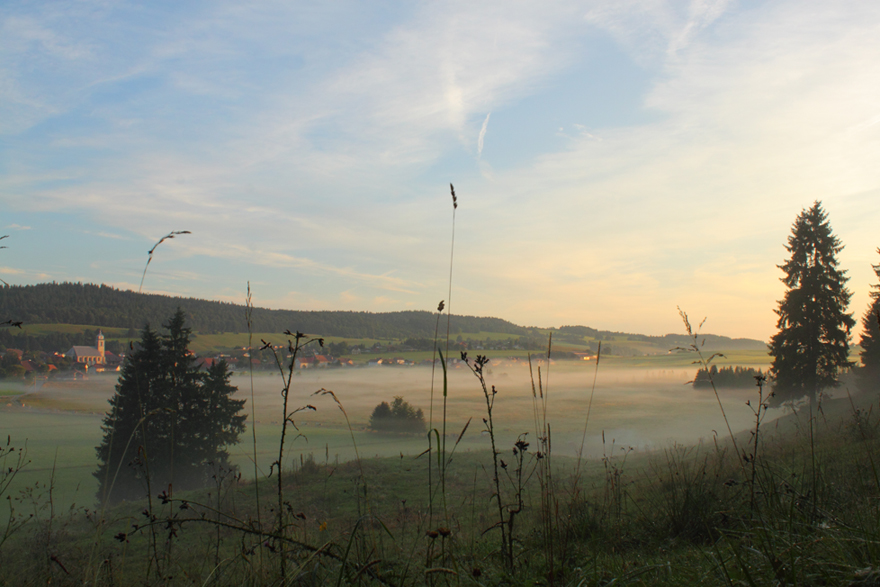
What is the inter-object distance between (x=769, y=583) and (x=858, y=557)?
490 millimetres

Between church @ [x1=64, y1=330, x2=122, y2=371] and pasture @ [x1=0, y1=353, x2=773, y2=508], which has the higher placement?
church @ [x1=64, y1=330, x2=122, y2=371]

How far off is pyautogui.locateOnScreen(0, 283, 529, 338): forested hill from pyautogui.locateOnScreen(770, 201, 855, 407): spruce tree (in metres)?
18.9

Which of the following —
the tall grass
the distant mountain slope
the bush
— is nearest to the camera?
the tall grass

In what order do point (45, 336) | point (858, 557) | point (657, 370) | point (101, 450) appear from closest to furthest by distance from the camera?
1. point (858, 557)
2. point (101, 450)
3. point (45, 336)
4. point (657, 370)

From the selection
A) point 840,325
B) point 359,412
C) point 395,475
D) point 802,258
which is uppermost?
point 802,258

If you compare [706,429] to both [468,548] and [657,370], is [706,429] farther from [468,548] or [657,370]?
[468,548]

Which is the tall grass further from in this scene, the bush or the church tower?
the bush

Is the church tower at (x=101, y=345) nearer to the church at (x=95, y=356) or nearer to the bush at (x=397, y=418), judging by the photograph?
the church at (x=95, y=356)

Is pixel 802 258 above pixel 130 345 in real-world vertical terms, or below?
above

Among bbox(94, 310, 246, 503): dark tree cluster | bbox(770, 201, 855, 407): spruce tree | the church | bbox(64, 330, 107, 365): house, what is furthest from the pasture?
bbox(770, 201, 855, 407): spruce tree

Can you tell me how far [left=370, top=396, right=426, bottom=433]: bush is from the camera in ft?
132

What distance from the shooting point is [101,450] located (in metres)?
25.3

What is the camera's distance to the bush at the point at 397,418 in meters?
40.3

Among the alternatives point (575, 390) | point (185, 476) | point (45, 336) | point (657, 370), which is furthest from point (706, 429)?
point (45, 336)
